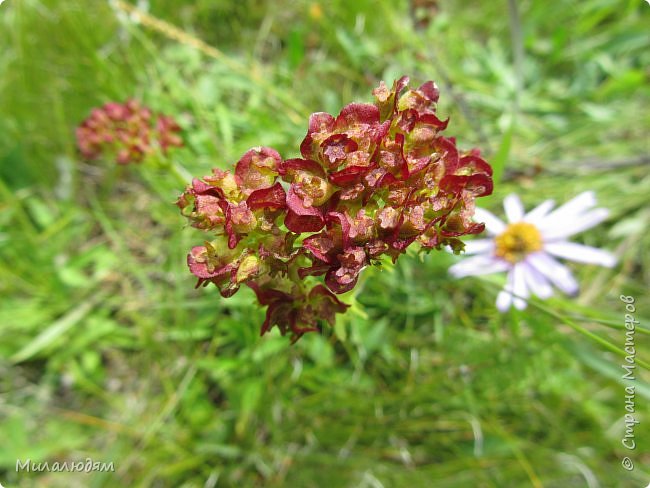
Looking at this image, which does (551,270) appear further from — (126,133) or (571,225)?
(126,133)

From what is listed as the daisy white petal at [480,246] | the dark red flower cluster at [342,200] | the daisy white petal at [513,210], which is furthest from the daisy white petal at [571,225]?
the dark red flower cluster at [342,200]

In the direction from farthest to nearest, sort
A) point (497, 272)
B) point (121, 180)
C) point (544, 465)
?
point (121, 180), point (544, 465), point (497, 272)

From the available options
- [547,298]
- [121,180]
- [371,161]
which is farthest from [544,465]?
[121,180]

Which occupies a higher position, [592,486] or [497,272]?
[497,272]

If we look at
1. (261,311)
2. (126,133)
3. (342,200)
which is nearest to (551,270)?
(261,311)

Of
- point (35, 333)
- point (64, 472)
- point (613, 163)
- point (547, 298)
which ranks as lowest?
point (64, 472)

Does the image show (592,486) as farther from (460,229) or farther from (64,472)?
(64,472)
